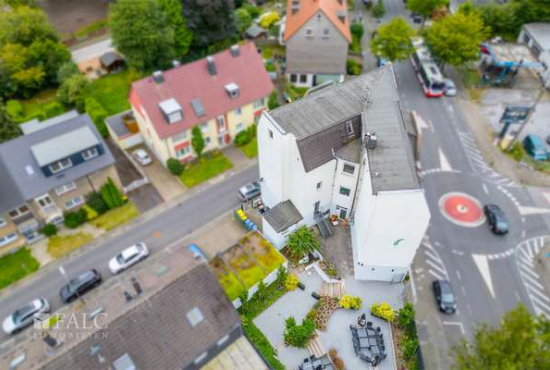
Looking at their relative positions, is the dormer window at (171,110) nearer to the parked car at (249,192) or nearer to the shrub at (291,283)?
the parked car at (249,192)

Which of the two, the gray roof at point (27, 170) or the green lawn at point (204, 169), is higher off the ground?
the gray roof at point (27, 170)

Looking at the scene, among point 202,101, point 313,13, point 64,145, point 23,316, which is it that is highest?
point 313,13

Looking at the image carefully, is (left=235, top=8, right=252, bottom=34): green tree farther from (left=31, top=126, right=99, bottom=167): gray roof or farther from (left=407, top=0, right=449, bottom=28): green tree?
(left=31, top=126, right=99, bottom=167): gray roof

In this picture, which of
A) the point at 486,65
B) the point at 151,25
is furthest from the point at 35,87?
the point at 486,65

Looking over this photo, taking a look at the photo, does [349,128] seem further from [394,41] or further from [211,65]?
[394,41]

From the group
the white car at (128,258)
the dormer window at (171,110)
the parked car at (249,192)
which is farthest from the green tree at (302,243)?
the dormer window at (171,110)

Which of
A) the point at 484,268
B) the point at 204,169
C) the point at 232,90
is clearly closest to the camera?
the point at 484,268

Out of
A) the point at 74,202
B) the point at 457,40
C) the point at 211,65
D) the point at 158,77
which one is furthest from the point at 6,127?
the point at 457,40

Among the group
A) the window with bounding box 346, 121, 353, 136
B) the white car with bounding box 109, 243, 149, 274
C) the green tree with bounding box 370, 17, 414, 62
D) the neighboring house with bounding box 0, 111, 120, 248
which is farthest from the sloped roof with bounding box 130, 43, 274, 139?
the green tree with bounding box 370, 17, 414, 62
